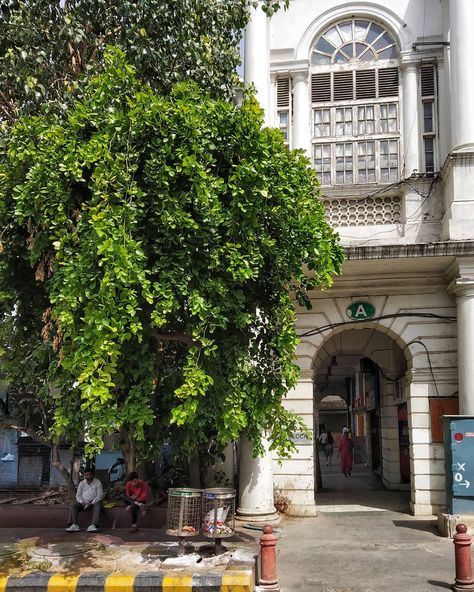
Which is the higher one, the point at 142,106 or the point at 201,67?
the point at 201,67

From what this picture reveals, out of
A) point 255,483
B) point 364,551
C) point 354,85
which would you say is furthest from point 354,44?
point 364,551

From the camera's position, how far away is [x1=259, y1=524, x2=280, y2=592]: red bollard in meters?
7.46

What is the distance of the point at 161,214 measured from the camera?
762 centimetres

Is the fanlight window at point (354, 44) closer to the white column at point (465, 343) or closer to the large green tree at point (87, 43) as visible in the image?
the large green tree at point (87, 43)

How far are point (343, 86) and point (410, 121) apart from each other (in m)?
1.60

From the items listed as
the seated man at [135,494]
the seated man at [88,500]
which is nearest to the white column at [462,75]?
the seated man at [135,494]

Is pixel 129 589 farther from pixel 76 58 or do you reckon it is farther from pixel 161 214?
pixel 76 58

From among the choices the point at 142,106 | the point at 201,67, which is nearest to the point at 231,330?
the point at 142,106

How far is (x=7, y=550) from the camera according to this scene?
9.17 m

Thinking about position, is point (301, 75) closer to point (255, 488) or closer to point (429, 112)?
point (429, 112)

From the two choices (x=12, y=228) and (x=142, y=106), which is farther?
(x=12, y=228)

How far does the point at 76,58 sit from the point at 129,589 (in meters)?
7.95

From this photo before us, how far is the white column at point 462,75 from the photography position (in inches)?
440

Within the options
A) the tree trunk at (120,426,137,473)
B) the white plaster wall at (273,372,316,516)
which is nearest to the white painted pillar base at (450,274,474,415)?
the white plaster wall at (273,372,316,516)
